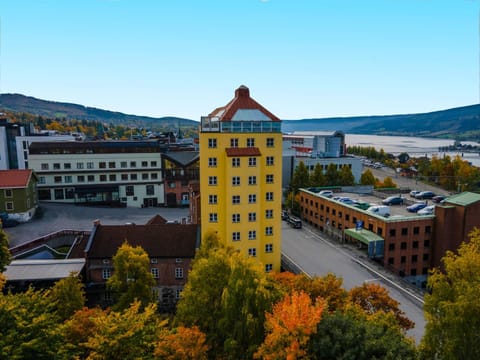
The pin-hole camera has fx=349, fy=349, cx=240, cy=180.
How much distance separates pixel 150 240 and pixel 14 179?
33912 millimetres

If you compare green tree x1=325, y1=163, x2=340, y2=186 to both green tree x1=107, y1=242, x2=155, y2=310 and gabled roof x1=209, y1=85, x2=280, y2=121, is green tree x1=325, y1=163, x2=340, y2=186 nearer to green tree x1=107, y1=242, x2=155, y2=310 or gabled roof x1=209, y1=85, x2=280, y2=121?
gabled roof x1=209, y1=85, x2=280, y2=121

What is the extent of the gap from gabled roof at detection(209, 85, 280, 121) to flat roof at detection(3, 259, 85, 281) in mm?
22229

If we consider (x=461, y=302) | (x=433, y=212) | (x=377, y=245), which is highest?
(x=461, y=302)

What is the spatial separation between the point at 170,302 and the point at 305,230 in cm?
2896

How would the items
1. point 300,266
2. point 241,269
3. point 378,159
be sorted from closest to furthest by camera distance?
1. point 241,269
2. point 300,266
3. point 378,159

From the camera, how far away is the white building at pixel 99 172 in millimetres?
68250

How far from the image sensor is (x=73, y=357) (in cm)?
1891

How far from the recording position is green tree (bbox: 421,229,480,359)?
53.6 feet

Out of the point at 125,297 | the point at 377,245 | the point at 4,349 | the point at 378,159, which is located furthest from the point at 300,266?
the point at 378,159

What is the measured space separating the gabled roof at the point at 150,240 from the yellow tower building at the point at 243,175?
2.40m

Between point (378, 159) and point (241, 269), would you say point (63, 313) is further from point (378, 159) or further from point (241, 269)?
point (378, 159)

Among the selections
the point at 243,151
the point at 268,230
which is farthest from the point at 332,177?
the point at 243,151

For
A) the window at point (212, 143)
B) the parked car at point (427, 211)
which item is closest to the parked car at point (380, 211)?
the parked car at point (427, 211)

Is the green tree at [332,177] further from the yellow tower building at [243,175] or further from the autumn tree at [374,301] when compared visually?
the autumn tree at [374,301]
